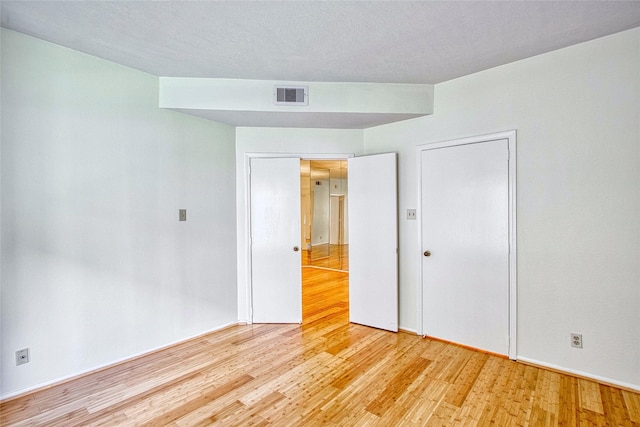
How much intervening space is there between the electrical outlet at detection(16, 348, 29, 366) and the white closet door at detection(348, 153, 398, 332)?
2.98 metres

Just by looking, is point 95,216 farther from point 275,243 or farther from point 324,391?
point 324,391

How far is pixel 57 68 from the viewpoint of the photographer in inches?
91.4

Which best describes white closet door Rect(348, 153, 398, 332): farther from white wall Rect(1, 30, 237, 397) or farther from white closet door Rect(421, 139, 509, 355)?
white wall Rect(1, 30, 237, 397)

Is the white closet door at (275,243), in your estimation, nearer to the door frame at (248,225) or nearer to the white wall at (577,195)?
the door frame at (248,225)

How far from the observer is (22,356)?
7.11ft

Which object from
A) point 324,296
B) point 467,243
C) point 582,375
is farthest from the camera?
point 324,296

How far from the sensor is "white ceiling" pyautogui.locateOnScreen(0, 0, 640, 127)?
1.89m

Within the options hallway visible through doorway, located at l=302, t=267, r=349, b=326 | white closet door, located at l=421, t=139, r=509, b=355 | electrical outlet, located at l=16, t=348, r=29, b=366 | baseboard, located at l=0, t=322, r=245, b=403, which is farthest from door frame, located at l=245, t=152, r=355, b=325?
electrical outlet, located at l=16, t=348, r=29, b=366

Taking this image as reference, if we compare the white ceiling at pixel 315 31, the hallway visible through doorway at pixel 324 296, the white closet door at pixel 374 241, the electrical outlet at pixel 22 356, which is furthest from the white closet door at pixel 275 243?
the electrical outlet at pixel 22 356

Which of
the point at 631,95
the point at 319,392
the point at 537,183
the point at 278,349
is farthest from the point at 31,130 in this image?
the point at 631,95

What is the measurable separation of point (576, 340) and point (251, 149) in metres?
3.72

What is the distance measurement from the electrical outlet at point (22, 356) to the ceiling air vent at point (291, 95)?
115 inches

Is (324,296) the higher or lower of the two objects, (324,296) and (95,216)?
the lower

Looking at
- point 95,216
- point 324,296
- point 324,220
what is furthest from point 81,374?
point 324,220
